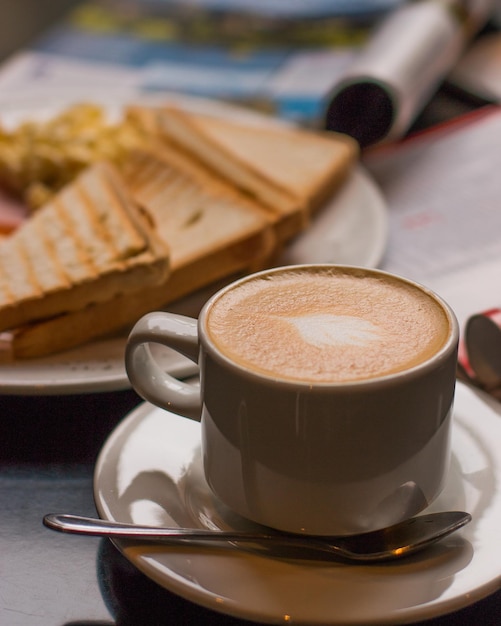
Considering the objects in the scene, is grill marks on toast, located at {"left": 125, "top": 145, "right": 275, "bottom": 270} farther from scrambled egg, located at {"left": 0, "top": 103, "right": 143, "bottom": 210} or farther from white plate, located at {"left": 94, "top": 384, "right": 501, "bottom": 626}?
white plate, located at {"left": 94, "top": 384, "right": 501, "bottom": 626}

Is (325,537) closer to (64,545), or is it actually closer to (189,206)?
(64,545)

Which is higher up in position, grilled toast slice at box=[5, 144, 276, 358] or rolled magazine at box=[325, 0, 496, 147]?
rolled magazine at box=[325, 0, 496, 147]

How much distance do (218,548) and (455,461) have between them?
0.68ft

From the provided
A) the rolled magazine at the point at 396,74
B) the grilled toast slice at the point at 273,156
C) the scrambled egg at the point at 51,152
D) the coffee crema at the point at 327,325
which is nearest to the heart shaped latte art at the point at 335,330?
the coffee crema at the point at 327,325

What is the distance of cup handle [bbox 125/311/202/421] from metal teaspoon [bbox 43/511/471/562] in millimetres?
112

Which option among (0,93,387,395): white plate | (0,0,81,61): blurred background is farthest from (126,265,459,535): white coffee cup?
(0,0,81,61): blurred background

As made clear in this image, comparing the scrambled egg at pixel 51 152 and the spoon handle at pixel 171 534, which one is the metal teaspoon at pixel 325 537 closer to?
the spoon handle at pixel 171 534

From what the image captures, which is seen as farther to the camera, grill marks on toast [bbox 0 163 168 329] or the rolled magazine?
the rolled magazine

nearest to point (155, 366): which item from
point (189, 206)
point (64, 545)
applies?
point (64, 545)

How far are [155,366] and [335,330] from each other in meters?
0.17

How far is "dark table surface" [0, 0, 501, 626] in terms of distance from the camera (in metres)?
0.57

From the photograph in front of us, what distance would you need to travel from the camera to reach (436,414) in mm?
553

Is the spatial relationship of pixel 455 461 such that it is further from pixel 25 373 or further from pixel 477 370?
pixel 25 373

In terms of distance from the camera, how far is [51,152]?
4.13ft
